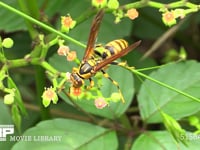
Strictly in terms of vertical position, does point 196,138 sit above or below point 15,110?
below

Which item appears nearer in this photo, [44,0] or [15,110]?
[15,110]

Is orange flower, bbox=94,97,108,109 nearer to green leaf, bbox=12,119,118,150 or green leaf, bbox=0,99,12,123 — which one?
green leaf, bbox=12,119,118,150

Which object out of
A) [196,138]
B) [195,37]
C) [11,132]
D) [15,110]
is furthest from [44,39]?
[195,37]

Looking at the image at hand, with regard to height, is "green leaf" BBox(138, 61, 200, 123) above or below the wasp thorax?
below

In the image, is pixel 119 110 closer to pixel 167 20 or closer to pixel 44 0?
pixel 167 20

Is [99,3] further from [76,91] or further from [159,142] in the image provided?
[159,142]

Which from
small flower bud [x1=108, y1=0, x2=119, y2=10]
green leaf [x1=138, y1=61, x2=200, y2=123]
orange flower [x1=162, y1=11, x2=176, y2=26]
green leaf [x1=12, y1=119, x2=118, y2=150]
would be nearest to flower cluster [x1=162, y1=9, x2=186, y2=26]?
orange flower [x1=162, y1=11, x2=176, y2=26]
